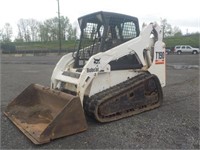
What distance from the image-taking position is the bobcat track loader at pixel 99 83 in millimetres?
4816

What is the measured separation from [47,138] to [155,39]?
3.91m

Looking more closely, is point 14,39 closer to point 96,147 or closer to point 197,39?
point 197,39

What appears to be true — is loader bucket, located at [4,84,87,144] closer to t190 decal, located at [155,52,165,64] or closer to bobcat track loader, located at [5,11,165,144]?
bobcat track loader, located at [5,11,165,144]

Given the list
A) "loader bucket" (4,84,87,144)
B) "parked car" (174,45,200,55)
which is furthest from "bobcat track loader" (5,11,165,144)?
"parked car" (174,45,200,55)

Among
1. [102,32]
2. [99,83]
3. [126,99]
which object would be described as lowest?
[126,99]

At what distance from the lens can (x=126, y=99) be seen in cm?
575

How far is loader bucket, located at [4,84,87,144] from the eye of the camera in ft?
14.6

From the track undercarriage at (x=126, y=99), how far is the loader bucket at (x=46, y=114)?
53 cm

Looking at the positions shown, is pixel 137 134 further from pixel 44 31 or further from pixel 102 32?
pixel 44 31

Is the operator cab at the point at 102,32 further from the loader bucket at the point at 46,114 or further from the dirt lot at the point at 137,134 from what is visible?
the dirt lot at the point at 137,134

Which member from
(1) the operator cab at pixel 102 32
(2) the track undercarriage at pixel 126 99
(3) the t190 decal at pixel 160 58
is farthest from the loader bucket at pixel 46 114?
(3) the t190 decal at pixel 160 58

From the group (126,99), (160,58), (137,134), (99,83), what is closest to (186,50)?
(160,58)

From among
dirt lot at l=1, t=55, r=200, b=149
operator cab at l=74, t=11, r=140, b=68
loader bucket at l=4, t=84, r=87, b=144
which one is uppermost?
operator cab at l=74, t=11, r=140, b=68

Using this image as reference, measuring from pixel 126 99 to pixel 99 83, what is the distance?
683mm
